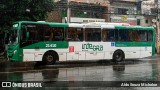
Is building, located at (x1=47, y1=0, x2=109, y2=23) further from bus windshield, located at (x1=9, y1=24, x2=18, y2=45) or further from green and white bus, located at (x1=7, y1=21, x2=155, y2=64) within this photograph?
bus windshield, located at (x1=9, y1=24, x2=18, y2=45)

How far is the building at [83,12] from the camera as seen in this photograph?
36.9 meters

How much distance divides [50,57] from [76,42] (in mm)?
2082

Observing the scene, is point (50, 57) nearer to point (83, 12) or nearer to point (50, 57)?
point (50, 57)

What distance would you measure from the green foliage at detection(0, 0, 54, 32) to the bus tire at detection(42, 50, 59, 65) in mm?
5222

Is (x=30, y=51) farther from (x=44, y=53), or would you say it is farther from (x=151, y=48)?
(x=151, y=48)

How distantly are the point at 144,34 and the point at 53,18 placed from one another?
15.8 metres

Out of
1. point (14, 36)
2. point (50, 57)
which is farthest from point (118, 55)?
point (14, 36)

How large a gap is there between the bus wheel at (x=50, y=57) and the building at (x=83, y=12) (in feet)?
54.0

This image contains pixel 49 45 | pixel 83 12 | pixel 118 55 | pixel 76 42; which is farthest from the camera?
pixel 83 12

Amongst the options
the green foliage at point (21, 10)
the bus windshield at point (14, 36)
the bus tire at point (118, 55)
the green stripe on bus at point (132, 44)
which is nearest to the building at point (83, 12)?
the green foliage at point (21, 10)

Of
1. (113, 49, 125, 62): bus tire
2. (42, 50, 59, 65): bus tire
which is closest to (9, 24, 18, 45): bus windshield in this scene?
(42, 50, 59, 65): bus tire

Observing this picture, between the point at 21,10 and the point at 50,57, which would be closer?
the point at 50,57

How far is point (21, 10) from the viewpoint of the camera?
23.2 metres

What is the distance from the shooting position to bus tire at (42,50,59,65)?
19353mm
